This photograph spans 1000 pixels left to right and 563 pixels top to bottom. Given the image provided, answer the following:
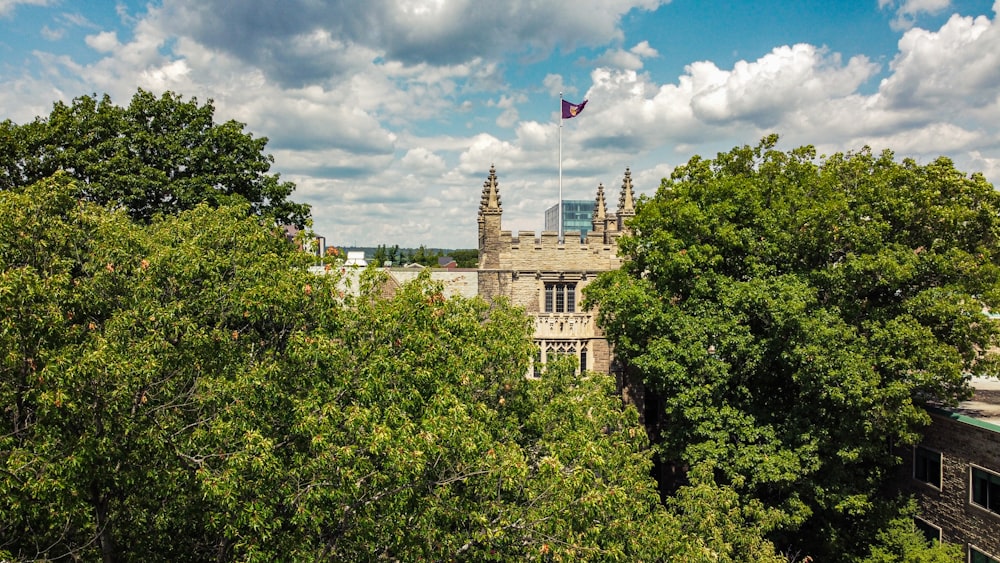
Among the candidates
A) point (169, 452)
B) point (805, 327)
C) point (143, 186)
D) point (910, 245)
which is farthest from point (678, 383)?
point (143, 186)

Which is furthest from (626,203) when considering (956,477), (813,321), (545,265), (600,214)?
(956,477)

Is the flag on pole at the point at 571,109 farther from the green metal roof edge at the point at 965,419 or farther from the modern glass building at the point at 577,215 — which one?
the modern glass building at the point at 577,215

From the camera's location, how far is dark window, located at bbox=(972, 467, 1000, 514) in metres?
19.9

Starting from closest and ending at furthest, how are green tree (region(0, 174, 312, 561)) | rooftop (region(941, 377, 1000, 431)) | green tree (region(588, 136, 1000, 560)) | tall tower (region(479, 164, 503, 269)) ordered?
green tree (region(0, 174, 312, 561))
green tree (region(588, 136, 1000, 560))
rooftop (region(941, 377, 1000, 431))
tall tower (region(479, 164, 503, 269))

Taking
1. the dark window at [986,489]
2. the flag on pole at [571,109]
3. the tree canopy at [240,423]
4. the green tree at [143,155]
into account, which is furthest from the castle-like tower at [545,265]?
the tree canopy at [240,423]

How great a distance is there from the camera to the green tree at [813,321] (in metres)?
19.8

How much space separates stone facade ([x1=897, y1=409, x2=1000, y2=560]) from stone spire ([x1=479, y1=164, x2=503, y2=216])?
20.0 metres

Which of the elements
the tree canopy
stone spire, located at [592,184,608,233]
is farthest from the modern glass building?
the tree canopy

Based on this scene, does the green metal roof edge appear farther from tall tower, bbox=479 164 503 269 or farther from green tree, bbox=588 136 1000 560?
tall tower, bbox=479 164 503 269

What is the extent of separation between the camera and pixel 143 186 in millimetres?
26719

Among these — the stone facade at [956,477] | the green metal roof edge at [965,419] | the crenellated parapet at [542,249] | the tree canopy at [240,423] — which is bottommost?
the stone facade at [956,477]

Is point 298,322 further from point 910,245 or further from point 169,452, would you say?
point 910,245

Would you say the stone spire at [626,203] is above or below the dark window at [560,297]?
above

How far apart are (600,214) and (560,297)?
15.9ft
